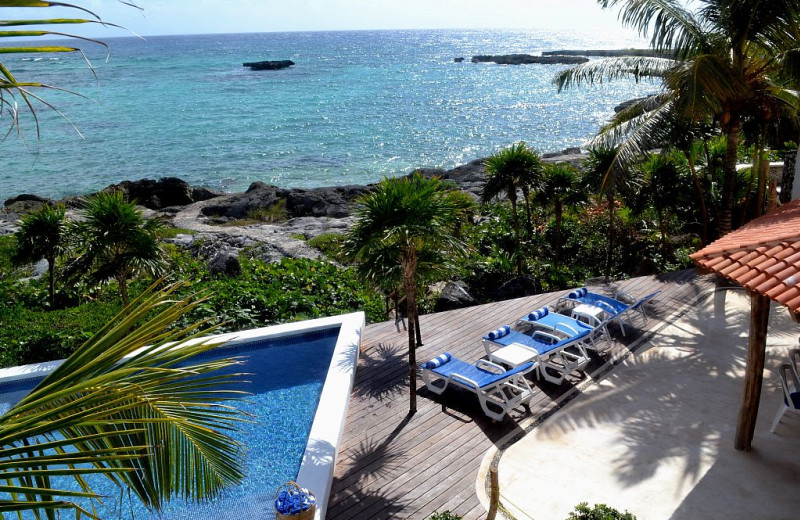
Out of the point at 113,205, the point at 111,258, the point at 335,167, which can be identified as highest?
the point at 113,205

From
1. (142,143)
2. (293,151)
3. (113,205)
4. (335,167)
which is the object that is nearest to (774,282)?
(113,205)

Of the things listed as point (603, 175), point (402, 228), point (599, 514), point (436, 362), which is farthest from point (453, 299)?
point (599, 514)

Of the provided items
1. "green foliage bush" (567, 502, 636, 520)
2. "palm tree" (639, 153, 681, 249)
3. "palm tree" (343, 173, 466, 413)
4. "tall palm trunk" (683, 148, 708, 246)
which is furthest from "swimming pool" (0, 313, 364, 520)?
"tall palm trunk" (683, 148, 708, 246)

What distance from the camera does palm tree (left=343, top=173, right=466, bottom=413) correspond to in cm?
796

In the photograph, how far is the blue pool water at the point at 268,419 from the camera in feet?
23.7

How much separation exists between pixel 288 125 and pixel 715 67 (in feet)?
162

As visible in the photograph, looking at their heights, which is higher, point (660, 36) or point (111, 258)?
point (660, 36)

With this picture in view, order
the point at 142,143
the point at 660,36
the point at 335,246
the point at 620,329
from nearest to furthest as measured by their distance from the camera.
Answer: the point at 620,329 < the point at 660,36 < the point at 335,246 < the point at 142,143

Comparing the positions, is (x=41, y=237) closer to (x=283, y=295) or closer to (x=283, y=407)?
(x=283, y=295)

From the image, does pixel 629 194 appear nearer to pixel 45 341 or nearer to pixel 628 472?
Answer: pixel 628 472

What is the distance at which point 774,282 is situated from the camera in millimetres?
6289

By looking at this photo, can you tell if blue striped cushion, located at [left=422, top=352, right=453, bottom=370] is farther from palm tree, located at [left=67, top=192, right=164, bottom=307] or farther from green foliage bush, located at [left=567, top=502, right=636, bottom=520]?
palm tree, located at [left=67, top=192, right=164, bottom=307]

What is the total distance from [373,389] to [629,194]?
8085mm

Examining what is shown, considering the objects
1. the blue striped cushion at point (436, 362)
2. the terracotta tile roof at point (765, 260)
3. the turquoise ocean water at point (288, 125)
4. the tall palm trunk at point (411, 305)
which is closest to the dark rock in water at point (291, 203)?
the turquoise ocean water at point (288, 125)
